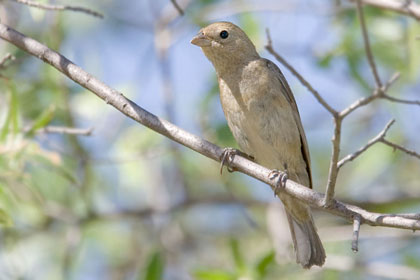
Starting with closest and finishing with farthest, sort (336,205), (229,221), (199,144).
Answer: (336,205)
(199,144)
(229,221)

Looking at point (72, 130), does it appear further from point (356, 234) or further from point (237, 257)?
point (356, 234)

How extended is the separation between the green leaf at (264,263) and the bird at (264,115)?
0.18m

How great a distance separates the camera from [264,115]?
4.93 meters

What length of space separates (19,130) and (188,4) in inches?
111

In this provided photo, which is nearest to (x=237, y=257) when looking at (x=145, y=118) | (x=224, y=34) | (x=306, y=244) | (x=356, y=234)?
(x=306, y=244)

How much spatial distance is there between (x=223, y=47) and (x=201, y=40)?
0.64ft

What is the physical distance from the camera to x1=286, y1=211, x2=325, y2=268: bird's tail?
491cm

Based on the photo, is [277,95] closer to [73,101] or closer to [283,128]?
[283,128]

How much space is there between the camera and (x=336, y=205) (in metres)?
3.49

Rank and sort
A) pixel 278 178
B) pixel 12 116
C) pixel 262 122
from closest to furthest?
1. pixel 278 178
2. pixel 12 116
3. pixel 262 122

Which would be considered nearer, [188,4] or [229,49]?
[229,49]

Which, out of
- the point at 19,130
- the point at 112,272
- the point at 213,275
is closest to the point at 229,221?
the point at 112,272

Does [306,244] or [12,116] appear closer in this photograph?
[12,116]

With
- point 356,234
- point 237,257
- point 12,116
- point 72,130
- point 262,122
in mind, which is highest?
point 262,122
